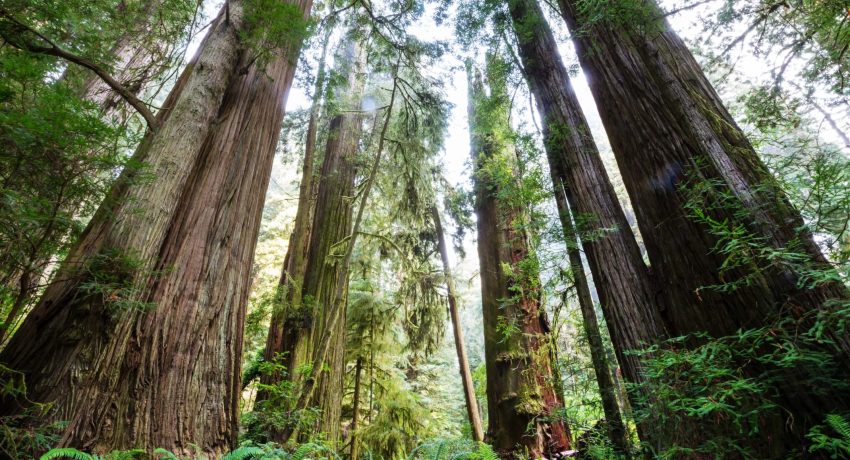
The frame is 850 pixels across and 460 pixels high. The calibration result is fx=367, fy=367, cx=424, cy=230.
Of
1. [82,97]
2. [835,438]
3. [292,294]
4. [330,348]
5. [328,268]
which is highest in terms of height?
[82,97]

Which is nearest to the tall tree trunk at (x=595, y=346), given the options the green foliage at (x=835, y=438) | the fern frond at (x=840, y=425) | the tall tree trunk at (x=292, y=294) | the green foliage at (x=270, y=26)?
the green foliage at (x=835, y=438)

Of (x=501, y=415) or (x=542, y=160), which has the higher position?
(x=542, y=160)

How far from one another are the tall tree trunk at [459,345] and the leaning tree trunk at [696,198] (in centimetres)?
409

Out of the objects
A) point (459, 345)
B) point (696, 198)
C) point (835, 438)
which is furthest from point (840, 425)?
point (459, 345)

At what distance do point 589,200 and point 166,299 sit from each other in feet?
10.9

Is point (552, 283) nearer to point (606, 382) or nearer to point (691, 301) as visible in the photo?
point (606, 382)

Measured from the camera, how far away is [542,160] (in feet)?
14.0

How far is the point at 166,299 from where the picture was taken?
236 cm

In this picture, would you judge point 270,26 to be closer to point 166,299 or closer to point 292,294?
point 166,299

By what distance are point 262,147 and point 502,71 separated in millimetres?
2886

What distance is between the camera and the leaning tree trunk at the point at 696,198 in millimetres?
1690

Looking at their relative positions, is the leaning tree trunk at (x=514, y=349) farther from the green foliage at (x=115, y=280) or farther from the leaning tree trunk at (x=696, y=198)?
the green foliage at (x=115, y=280)

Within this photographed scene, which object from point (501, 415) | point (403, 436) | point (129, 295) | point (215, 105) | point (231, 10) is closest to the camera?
point (129, 295)

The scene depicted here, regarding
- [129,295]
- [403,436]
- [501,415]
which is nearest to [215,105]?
[129,295]
